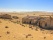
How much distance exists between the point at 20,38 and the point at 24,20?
21.2 m

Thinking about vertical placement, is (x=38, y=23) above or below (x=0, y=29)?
below

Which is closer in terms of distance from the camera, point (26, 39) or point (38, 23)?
point (26, 39)

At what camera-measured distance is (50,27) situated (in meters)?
31.4

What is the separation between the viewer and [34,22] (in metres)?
33.2

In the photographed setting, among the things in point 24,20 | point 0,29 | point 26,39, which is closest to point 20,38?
point 26,39

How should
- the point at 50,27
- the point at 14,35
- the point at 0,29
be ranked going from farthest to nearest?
the point at 50,27, the point at 0,29, the point at 14,35

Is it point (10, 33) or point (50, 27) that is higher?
point (10, 33)

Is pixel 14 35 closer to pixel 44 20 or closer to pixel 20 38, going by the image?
pixel 20 38

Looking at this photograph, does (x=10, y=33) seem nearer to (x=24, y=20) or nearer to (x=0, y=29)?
(x=0, y=29)

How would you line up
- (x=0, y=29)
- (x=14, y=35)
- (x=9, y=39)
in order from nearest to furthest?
1. (x=9, y=39)
2. (x=14, y=35)
3. (x=0, y=29)

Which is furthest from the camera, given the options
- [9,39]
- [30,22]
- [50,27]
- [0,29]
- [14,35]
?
[30,22]

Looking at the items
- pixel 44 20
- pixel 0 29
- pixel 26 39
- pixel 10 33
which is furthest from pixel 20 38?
pixel 44 20

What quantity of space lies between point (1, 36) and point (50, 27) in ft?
65.5

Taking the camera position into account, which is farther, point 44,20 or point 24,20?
point 24,20
